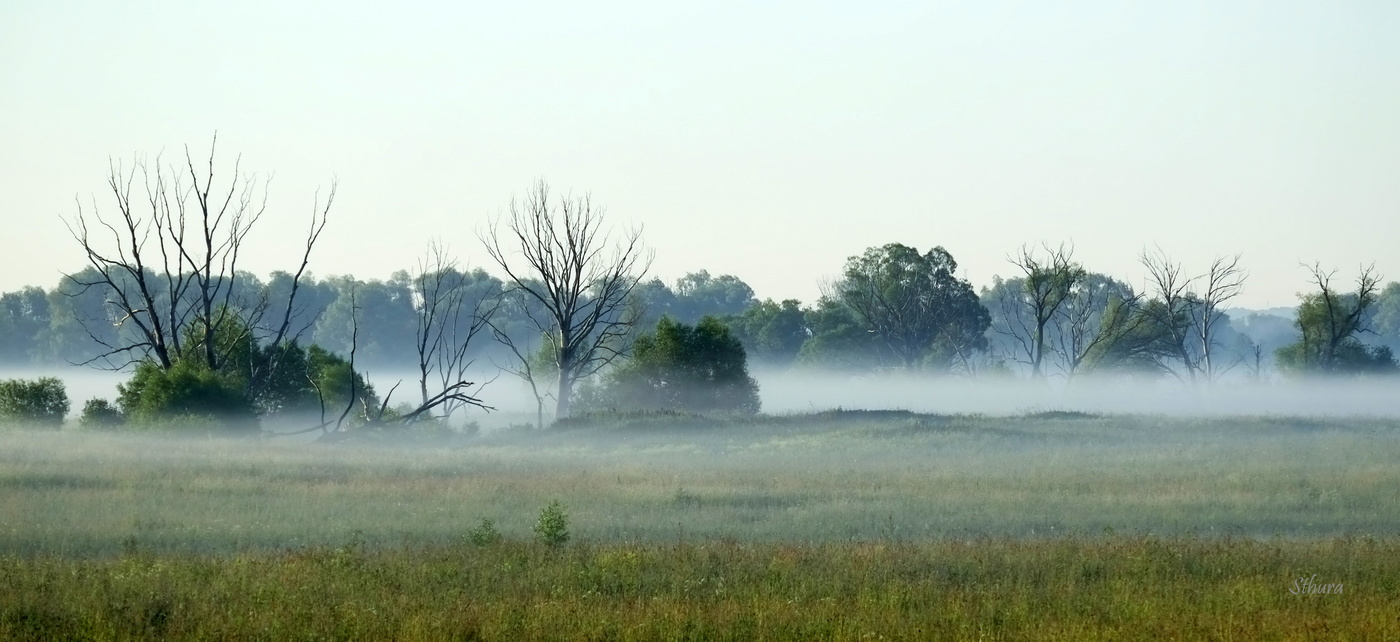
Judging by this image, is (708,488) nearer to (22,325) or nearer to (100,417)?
(100,417)

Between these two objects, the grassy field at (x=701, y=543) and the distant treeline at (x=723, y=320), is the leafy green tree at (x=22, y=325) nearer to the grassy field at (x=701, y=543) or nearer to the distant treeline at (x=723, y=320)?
the distant treeline at (x=723, y=320)

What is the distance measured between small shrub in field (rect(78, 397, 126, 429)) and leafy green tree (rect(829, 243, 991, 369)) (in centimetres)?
5710

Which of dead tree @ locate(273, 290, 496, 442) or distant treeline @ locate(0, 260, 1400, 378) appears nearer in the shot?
dead tree @ locate(273, 290, 496, 442)

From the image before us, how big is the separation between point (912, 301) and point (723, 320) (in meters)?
14.6

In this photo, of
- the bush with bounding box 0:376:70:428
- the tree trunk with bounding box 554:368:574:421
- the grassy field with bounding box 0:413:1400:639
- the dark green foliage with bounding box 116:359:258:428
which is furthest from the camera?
→ the tree trunk with bounding box 554:368:574:421

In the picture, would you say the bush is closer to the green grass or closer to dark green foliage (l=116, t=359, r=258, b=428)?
dark green foliage (l=116, t=359, r=258, b=428)

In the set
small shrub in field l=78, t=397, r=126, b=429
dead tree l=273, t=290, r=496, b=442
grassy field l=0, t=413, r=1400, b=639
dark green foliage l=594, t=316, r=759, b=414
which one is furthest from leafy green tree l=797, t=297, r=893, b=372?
small shrub in field l=78, t=397, r=126, b=429

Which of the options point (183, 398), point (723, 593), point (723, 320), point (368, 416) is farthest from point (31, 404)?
point (723, 320)

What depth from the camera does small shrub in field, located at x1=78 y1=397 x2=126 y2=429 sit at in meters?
41.3

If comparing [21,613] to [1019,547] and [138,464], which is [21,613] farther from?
[138,464]

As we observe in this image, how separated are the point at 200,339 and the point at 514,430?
11747 millimetres

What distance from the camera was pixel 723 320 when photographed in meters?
86.0

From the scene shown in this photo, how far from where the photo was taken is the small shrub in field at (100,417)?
41.3 metres

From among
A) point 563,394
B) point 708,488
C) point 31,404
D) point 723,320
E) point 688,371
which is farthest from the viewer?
point 723,320
